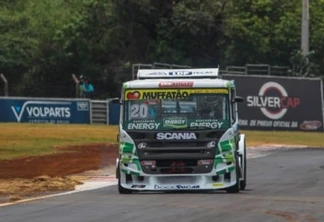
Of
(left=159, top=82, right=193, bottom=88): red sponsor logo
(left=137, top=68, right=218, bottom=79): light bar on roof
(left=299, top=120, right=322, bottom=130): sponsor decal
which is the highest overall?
(left=137, top=68, right=218, bottom=79): light bar on roof

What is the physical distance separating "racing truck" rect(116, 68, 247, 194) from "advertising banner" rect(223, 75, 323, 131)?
3151cm

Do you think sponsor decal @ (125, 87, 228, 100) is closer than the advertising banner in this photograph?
Yes

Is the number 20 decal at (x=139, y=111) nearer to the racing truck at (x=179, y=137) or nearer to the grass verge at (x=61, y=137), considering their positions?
the racing truck at (x=179, y=137)

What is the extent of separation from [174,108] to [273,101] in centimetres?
3207

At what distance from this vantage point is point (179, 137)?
787 inches

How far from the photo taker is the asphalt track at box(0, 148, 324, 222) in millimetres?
15742

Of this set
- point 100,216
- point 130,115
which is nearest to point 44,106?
point 130,115

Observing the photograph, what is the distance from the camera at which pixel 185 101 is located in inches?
810

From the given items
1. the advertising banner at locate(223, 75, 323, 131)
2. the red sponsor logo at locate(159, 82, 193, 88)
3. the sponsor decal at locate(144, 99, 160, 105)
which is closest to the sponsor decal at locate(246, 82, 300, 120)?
the advertising banner at locate(223, 75, 323, 131)

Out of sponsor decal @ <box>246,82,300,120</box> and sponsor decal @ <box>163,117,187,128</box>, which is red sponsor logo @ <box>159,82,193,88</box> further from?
sponsor decal @ <box>246,82,300,120</box>

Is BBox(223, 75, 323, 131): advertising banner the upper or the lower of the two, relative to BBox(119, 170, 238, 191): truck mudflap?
lower

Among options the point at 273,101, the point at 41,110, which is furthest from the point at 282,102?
the point at 41,110

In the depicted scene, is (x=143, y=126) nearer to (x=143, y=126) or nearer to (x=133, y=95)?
(x=143, y=126)

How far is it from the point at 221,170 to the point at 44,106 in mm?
36811
